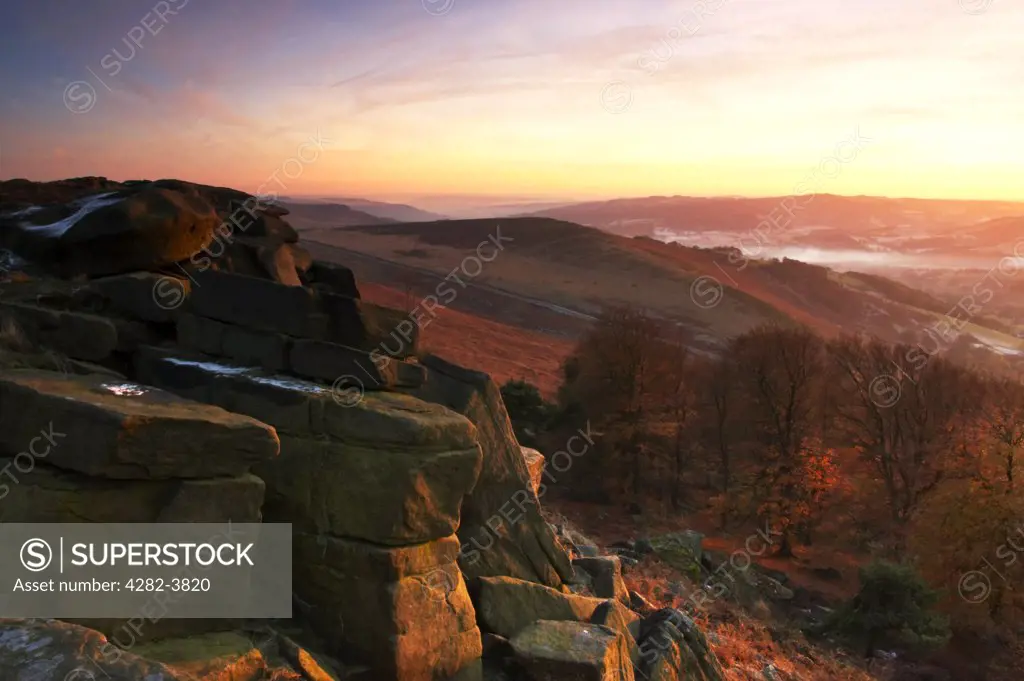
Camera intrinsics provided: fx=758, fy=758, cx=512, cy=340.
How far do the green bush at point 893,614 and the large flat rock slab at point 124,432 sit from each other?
65.4ft

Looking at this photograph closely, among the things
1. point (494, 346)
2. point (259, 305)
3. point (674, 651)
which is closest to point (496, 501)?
point (674, 651)

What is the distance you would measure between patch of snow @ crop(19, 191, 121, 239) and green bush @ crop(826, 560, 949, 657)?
22.3m

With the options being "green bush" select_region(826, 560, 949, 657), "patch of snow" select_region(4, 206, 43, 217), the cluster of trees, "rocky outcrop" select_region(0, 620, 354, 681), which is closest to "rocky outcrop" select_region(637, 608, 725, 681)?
"rocky outcrop" select_region(0, 620, 354, 681)

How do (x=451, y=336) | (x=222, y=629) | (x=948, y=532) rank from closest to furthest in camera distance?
(x=222, y=629)
(x=948, y=532)
(x=451, y=336)

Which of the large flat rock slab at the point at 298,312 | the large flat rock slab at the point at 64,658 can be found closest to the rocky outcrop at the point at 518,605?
the large flat rock slab at the point at 298,312

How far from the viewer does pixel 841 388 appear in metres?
36.4

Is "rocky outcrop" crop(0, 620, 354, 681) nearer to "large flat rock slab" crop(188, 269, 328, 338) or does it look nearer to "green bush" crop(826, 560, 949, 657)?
"large flat rock slab" crop(188, 269, 328, 338)

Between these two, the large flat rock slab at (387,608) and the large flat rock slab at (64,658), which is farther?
the large flat rock slab at (387,608)

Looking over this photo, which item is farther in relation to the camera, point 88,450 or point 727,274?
point 727,274

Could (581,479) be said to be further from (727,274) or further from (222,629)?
(727,274)

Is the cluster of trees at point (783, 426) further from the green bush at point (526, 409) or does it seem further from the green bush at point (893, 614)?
the green bush at point (893, 614)

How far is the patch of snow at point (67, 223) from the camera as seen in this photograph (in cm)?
1408

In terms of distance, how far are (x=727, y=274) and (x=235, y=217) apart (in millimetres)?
122053

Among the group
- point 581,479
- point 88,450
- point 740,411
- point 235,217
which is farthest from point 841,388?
point 88,450
